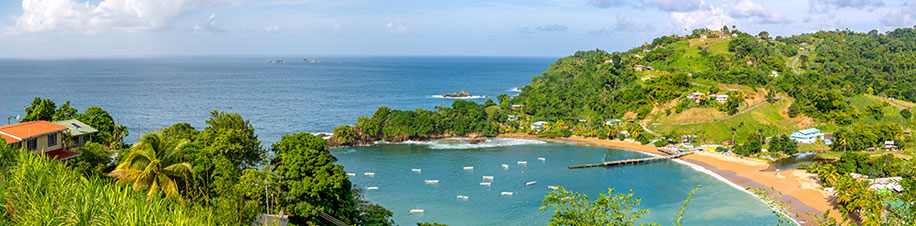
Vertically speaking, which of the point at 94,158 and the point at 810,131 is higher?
the point at 94,158

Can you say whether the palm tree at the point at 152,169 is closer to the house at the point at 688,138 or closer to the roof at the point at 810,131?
the house at the point at 688,138

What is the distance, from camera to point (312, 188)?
2681cm

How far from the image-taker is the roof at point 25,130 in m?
22.3

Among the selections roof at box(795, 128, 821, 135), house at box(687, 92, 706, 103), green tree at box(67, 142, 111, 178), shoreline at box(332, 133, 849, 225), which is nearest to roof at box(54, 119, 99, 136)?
green tree at box(67, 142, 111, 178)

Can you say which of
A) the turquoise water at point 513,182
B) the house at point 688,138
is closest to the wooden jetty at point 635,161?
the turquoise water at point 513,182

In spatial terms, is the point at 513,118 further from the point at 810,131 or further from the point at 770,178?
the point at 810,131

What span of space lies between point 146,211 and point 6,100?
110689mm

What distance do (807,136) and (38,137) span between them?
67.5 meters

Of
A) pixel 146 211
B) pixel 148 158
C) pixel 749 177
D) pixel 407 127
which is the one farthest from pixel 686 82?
pixel 146 211

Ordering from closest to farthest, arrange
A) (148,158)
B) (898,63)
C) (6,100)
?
(148,158) < (6,100) < (898,63)

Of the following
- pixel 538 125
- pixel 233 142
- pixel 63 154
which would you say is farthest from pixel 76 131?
pixel 538 125

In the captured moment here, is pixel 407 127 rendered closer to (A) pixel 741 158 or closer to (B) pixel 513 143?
(B) pixel 513 143

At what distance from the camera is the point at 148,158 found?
73.9 ft

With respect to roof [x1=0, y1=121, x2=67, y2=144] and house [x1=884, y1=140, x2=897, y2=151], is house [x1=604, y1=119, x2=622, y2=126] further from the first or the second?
roof [x1=0, y1=121, x2=67, y2=144]
